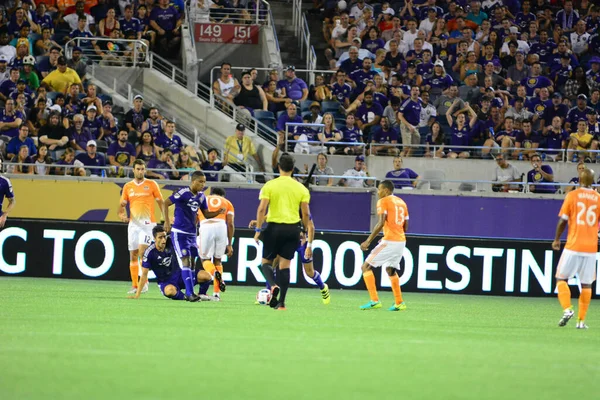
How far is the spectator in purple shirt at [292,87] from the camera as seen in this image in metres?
26.8

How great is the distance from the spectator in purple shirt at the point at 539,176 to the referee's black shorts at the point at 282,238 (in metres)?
11.9

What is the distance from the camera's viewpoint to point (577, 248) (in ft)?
43.8

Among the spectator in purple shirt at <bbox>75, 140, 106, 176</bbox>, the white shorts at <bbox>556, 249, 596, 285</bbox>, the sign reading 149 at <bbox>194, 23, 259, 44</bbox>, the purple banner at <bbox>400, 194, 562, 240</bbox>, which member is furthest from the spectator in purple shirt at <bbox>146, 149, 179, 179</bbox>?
the white shorts at <bbox>556, 249, 596, 285</bbox>

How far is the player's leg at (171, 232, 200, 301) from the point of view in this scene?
15320mm

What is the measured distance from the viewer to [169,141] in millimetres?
24125

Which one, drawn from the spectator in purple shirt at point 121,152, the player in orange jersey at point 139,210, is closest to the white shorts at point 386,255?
the player in orange jersey at point 139,210

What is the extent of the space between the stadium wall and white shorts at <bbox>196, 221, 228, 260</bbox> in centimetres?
436

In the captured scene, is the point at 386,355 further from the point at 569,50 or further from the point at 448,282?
the point at 569,50

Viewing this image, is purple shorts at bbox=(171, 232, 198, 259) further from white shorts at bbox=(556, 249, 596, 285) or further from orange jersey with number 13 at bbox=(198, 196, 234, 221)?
white shorts at bbox=(556, 249, 596, 285)

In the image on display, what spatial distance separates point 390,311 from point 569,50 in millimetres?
16101

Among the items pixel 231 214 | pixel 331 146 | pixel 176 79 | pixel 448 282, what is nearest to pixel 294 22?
pixel 176 79

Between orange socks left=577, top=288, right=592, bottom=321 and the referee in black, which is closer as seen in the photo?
orange socks left=577, top=288, right=592, bottom=321

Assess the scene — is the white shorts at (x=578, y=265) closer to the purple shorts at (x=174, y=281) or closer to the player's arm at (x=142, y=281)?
the purple shorts at (x=174, y=281)

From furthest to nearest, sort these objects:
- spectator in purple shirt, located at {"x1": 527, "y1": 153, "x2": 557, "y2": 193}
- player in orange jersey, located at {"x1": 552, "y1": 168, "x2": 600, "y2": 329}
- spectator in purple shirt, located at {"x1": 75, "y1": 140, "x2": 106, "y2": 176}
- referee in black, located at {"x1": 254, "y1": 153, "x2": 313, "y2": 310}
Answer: spectator in purple shirt, located at {"x1": 527, "y1": 153, "x2": 557, "y2": 193} < spectator in purple shirt, located at {"x1": 75, "y1": 140, "x2": 106, "y2": 176} < referee in black, located at {"x1": 254, "y1": 153, "x2": 313, "y2": 310} < player in orange jersey, located at {"x1": 552, "y1": 168, "x2": 600, "y2": 329}
